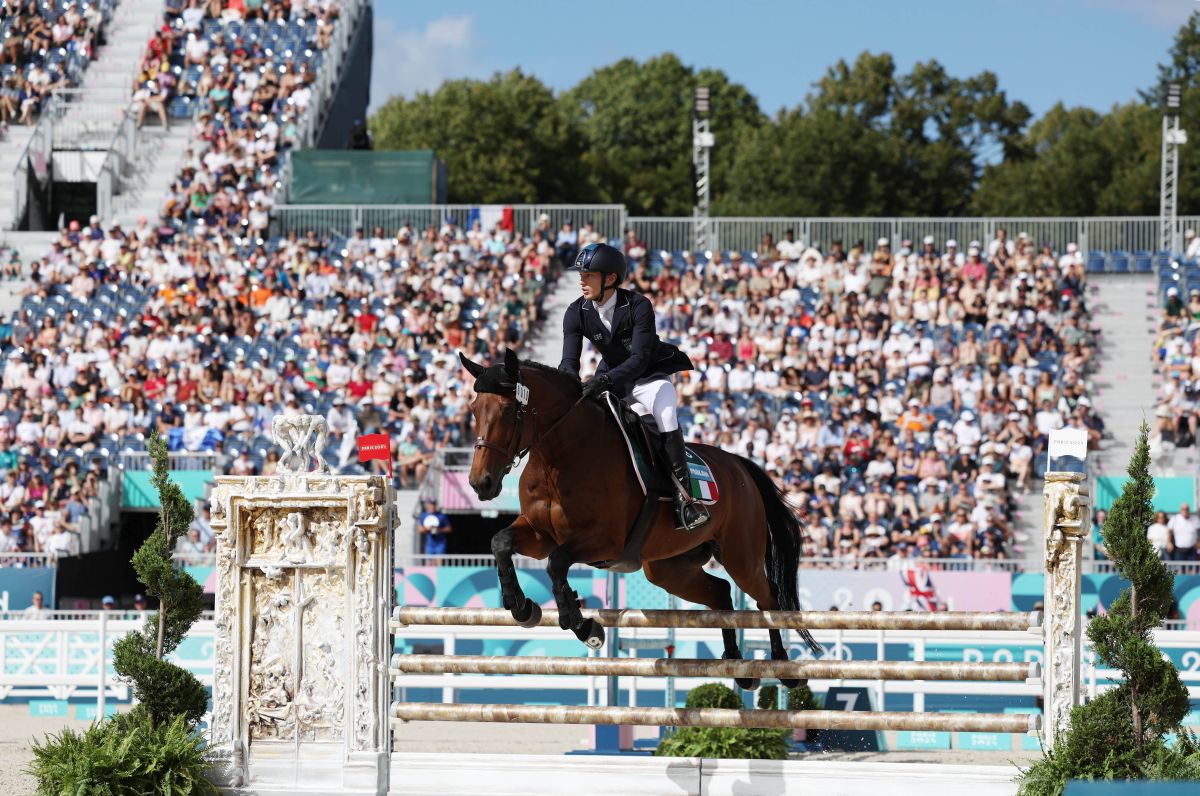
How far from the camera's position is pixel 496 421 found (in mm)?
6777

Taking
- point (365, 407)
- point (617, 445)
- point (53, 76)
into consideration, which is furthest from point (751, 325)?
point (53, 76)

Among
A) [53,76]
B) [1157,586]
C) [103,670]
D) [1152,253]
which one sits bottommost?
[103,670]

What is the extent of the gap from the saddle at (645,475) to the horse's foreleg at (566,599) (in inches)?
12.4

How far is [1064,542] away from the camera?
6.81 metres

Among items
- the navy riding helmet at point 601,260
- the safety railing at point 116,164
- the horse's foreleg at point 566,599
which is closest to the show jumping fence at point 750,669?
the horse's foreleg at point 566,599

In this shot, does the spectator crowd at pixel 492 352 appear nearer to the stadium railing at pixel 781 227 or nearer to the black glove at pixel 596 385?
the stadium railing at pixel 781 227

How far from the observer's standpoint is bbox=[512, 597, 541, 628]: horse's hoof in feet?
22.6

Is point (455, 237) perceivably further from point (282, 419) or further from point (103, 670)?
point (282, 419)

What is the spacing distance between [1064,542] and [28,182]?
23.9 m

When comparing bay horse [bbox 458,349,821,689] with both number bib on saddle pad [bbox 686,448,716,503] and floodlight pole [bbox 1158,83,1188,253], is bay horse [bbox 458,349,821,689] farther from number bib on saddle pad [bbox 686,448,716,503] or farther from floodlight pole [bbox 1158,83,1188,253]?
floodlight pole [bbox 1158,83,1188,253]

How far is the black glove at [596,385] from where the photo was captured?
7.34 m

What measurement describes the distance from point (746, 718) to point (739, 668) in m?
0.23

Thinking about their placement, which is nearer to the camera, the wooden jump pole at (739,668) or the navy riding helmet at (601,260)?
the wooden jump pole at (739,668)

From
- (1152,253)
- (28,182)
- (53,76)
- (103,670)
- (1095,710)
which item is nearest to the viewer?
(1095,710)
